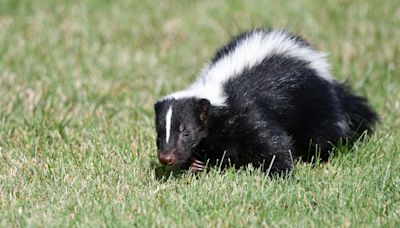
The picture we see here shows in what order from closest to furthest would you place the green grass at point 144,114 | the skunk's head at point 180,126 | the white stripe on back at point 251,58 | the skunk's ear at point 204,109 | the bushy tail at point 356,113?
the green grass at point 144,114, the skunk's head at point 180,126, the skunk's ear at point 204,109, the white stripe on back at point 251,58, the bushy tail at point 356,113

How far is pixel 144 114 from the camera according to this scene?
24.9ft

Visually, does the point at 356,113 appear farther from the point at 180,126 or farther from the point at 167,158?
the point at 167,158

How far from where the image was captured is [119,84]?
8539mm

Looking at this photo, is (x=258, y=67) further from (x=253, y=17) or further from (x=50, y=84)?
(x=253, y=17)

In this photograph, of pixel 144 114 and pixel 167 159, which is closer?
pixel 167 159

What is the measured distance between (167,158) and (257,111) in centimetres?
88

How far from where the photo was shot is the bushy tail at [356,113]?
6.89m

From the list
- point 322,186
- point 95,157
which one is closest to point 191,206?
point 322,186

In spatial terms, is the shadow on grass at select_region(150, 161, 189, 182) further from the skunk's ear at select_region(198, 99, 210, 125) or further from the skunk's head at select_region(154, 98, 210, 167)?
the skunk's ear at select_region(198, 99, 210, 125)

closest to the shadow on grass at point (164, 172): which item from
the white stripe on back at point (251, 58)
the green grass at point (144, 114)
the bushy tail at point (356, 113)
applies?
the green grass at point (144, 114)

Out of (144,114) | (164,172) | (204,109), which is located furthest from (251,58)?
(144,114)

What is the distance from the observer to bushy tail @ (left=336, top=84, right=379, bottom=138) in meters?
6.89

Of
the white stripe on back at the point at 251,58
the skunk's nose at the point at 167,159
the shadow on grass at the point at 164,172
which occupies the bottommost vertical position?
the shadow on grass at the point at 164,172

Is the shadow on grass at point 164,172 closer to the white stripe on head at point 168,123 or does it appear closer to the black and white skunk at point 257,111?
the black and white skunk at point 257,111
